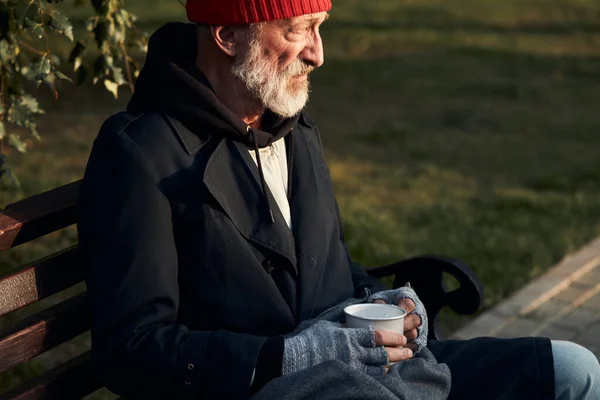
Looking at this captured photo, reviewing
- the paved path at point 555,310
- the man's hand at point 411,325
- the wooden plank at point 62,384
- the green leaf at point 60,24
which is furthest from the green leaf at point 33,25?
the paved path at point 555,310

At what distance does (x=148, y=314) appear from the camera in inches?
103

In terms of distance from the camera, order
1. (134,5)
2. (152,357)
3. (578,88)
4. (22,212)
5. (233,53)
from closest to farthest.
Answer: (152,357), (22,212), (233,53), (578,88), (134,5)

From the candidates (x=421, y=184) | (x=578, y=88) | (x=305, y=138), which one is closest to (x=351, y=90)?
(x=578, y=88)

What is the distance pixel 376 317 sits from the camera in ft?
9.32

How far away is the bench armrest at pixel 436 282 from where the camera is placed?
3.47 metres

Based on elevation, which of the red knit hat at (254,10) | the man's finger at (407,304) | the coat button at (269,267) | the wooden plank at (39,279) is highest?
the red knit hat at (254,10)

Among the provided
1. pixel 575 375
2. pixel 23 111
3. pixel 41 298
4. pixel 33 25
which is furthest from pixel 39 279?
pixel 575 375

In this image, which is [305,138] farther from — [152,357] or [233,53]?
[152,357]

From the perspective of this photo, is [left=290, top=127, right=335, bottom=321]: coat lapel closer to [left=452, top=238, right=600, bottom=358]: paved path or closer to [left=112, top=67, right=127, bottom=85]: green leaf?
[left=112, top=67, right=127, bottom=85]: green leaf

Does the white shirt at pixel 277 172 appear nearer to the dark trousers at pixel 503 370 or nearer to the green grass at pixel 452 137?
the dark trousers at pixel 503 370

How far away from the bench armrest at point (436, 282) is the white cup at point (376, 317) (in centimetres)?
65

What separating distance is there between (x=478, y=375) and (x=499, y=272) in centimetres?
319

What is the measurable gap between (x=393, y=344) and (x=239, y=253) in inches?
18.9

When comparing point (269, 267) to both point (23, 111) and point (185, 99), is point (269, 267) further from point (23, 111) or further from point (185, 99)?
point (23, 111)
